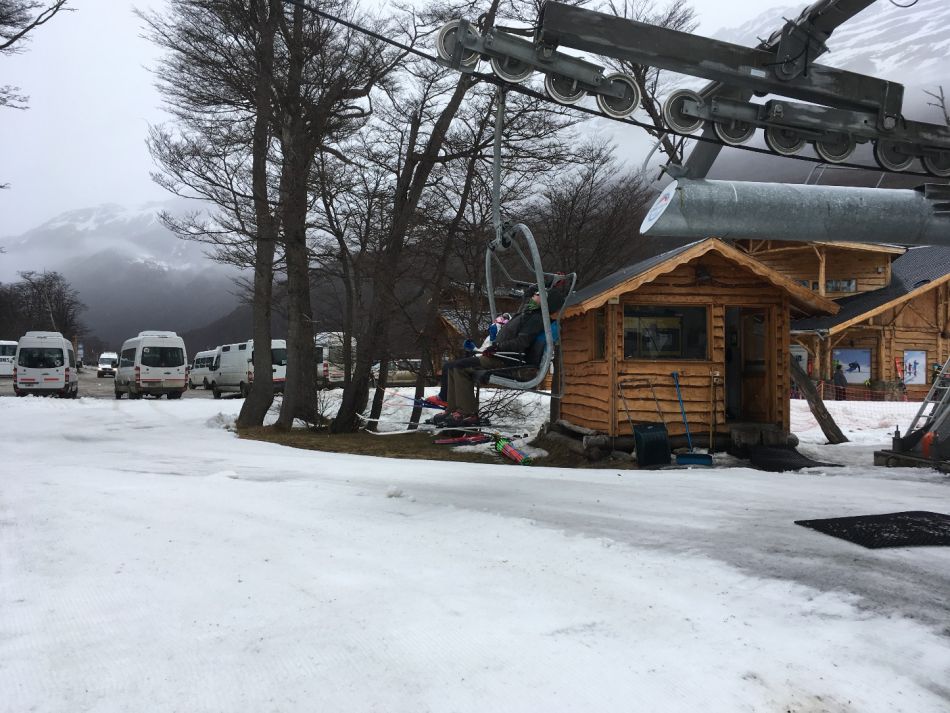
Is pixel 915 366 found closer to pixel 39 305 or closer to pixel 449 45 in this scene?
pixel 449 45

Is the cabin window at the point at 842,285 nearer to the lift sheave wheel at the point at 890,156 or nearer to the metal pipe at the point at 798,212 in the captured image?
the lift sheave wheel at the point at 890,156

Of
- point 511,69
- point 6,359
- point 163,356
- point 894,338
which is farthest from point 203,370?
point 894,338

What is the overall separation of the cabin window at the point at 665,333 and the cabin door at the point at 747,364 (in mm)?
1583

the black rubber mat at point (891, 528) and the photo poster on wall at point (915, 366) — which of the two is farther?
the photo poster on wall at point (915, 366)

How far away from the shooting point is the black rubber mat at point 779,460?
1009 cm

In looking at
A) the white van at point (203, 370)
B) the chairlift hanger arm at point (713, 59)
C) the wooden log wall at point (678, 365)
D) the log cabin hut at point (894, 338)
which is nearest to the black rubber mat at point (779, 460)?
the wooden log wall at point (678, 365)

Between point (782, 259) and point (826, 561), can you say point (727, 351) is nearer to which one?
point (826, 561)

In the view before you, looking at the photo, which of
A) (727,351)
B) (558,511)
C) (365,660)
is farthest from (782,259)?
(365,660)

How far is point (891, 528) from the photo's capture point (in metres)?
4.42

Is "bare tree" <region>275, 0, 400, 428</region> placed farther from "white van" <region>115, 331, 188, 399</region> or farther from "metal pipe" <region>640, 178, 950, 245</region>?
Result: "white van" <region>115, 331, 188, 399</region>

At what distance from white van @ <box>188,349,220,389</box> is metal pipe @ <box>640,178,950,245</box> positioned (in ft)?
109

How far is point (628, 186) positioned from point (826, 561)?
15.8m

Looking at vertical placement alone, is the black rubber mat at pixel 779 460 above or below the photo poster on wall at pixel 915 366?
Result: below

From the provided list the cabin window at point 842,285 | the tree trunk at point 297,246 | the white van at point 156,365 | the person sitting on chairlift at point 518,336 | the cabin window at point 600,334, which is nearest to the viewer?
the person sitting on chairlift at point 518,336
